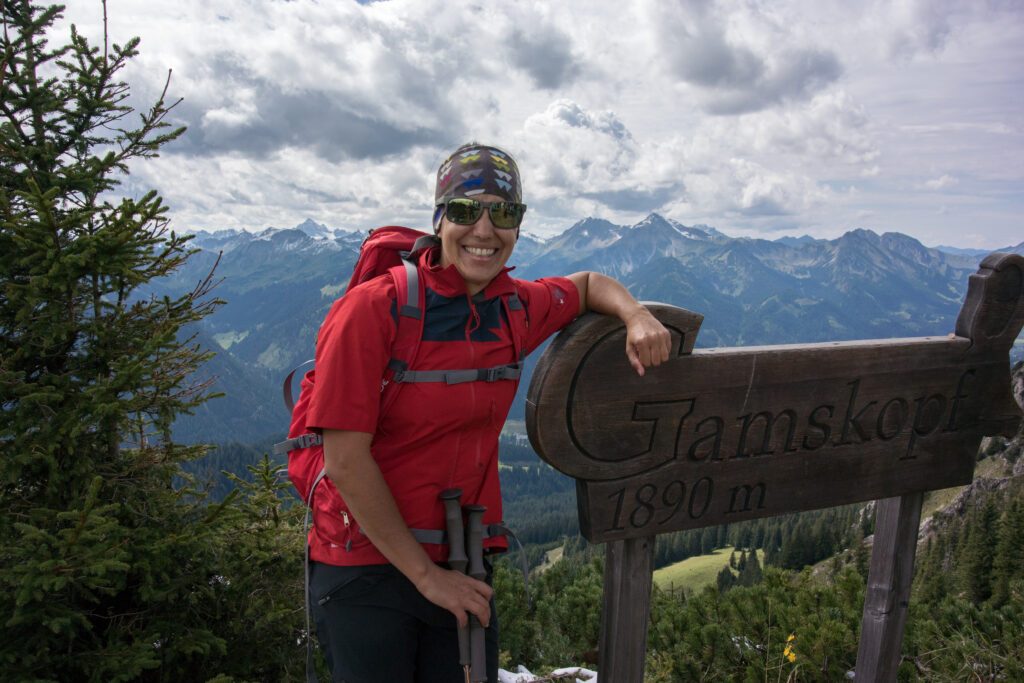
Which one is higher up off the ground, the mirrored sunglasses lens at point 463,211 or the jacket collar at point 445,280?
the mirrored sunglasses lens at point 463,211

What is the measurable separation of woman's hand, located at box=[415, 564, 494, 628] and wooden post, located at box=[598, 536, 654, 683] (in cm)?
85

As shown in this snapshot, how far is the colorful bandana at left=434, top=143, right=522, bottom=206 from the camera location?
8.10 ft

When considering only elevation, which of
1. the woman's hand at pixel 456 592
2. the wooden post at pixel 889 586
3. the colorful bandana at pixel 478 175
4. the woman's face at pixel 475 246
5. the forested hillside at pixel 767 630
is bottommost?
the forested hillside at pixel 767 630

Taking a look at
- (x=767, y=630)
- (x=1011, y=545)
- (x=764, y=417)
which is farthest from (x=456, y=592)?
(x=1011, y=545)

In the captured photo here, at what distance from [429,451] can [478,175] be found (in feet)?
3.53

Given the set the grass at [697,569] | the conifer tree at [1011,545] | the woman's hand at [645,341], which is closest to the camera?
the woman's hand at [645,341]

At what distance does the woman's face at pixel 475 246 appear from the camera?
2.45 m

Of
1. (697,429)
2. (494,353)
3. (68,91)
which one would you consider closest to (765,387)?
(697,429)

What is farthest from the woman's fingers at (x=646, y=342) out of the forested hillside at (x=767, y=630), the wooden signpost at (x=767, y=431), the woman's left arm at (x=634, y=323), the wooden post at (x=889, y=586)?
the forested hillside at (x=767, y=630)

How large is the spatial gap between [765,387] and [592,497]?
108 cm

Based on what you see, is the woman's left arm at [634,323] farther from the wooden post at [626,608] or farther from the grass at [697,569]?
the grass at [697,569]

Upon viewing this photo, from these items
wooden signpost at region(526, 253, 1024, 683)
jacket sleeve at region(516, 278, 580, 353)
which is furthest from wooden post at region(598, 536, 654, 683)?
jacket sleeve at region(516, 278, 580, 353)

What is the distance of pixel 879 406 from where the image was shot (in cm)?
362

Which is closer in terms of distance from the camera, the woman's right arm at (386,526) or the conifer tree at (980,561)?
the woman's right arm at (386,526)
